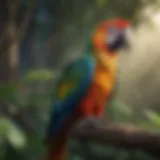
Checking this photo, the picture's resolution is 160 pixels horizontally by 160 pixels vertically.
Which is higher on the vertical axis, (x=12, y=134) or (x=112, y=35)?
(x=112, y=35)

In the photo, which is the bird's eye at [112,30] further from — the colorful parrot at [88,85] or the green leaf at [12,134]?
the green leaf at [12,134]

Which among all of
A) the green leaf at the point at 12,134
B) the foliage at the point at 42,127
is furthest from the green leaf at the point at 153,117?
the green leaf at the point at 12,134

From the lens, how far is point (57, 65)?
3.25 feet

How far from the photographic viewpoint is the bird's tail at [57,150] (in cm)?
94

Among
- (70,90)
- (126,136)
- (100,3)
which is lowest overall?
(126,136)

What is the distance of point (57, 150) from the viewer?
0.94 meters

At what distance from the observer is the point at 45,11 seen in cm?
102

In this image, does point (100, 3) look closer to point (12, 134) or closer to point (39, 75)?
point (39, 75)

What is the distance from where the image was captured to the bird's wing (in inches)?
36.8

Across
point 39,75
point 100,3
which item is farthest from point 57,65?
point 100,3

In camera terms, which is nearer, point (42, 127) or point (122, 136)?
point (122, 136)

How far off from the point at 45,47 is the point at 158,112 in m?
0.26

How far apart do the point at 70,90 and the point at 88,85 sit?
38 mm

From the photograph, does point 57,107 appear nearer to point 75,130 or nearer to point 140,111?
point 75,130
